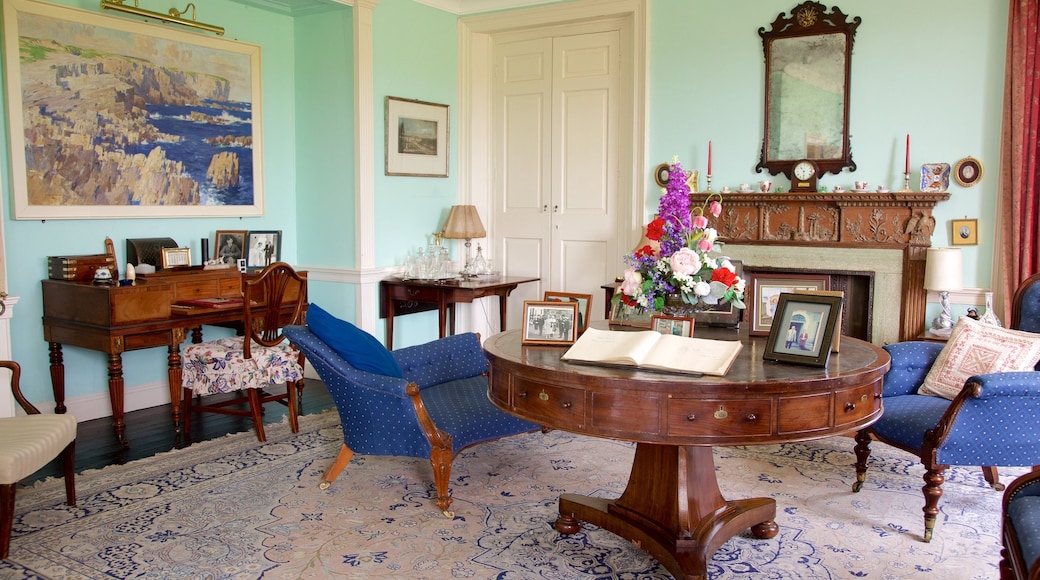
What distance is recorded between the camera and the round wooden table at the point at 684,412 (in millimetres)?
2529

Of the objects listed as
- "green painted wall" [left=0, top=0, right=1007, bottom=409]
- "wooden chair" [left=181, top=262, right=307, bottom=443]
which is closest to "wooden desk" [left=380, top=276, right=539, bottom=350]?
"green painted wall" [left=0, top=0, right=1007, bottom=409]

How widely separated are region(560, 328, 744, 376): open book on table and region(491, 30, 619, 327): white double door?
342 centimetres

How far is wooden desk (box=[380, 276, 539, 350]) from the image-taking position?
586 cm

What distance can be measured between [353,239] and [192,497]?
2574mm

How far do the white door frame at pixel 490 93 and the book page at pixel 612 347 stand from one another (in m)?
3.25

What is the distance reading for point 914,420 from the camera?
347cm

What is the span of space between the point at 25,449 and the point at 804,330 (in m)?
2.79

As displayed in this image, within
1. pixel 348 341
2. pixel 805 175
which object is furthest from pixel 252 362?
pixel 805 175

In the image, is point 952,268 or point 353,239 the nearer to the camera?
point 952,268

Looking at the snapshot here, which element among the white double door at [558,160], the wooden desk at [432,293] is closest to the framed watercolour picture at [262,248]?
the wooden desk at [432,293]

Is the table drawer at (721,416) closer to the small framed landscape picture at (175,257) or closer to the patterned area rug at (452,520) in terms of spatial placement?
the patterned area rug at (452,520)

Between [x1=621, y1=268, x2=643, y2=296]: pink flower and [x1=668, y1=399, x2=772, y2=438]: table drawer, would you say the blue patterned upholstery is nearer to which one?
[x1=668, y1=399, x2=772, y2=438]: table drawer

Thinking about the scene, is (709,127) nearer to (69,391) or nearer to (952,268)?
(952,268)

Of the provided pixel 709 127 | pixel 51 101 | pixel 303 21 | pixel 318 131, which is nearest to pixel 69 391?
pixel 51 101
